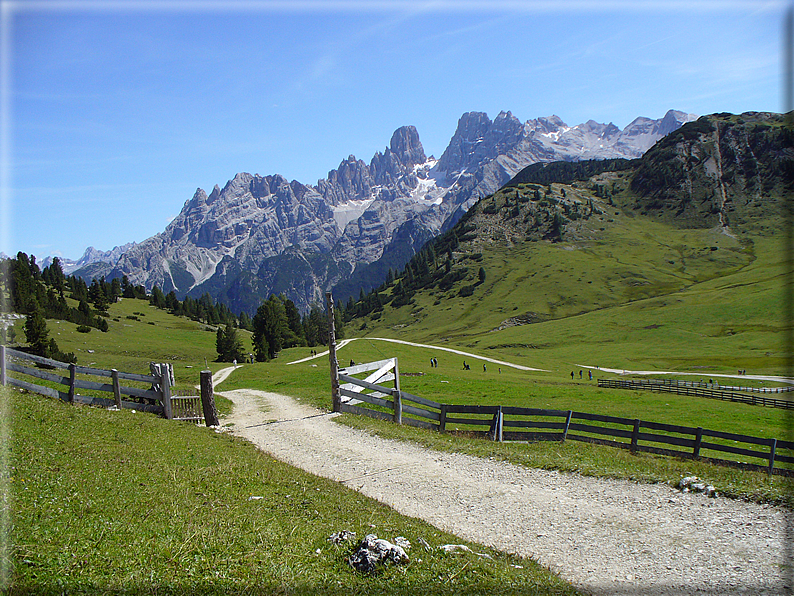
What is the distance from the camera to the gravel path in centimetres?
931

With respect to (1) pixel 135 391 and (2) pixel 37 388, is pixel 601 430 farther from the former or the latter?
(2) pixel 37 388

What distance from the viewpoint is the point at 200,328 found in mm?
141500

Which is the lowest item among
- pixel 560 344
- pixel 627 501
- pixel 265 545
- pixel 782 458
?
pixel 560 344

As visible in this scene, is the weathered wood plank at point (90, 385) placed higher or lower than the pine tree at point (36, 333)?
higher

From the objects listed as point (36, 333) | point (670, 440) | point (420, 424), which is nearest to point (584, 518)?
point (670, 440)

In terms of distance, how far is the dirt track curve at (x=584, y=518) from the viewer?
931 cm

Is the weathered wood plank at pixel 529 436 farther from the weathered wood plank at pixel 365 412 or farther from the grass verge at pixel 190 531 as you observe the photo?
the grass verge at pixel 190 531

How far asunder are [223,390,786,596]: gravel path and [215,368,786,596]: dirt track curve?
26 mm

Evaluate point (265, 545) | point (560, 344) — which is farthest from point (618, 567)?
point (560, 344)

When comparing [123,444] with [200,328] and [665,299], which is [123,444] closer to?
[200,328]

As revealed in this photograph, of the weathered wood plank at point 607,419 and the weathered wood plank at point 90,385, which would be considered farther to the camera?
the weathered wood plank at point 607,419

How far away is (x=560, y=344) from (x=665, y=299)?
56136mm

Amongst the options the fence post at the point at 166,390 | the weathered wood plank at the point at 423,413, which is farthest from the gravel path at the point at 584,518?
the fence post at the point at 166,390

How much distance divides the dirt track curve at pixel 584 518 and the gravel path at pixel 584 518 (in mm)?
26
